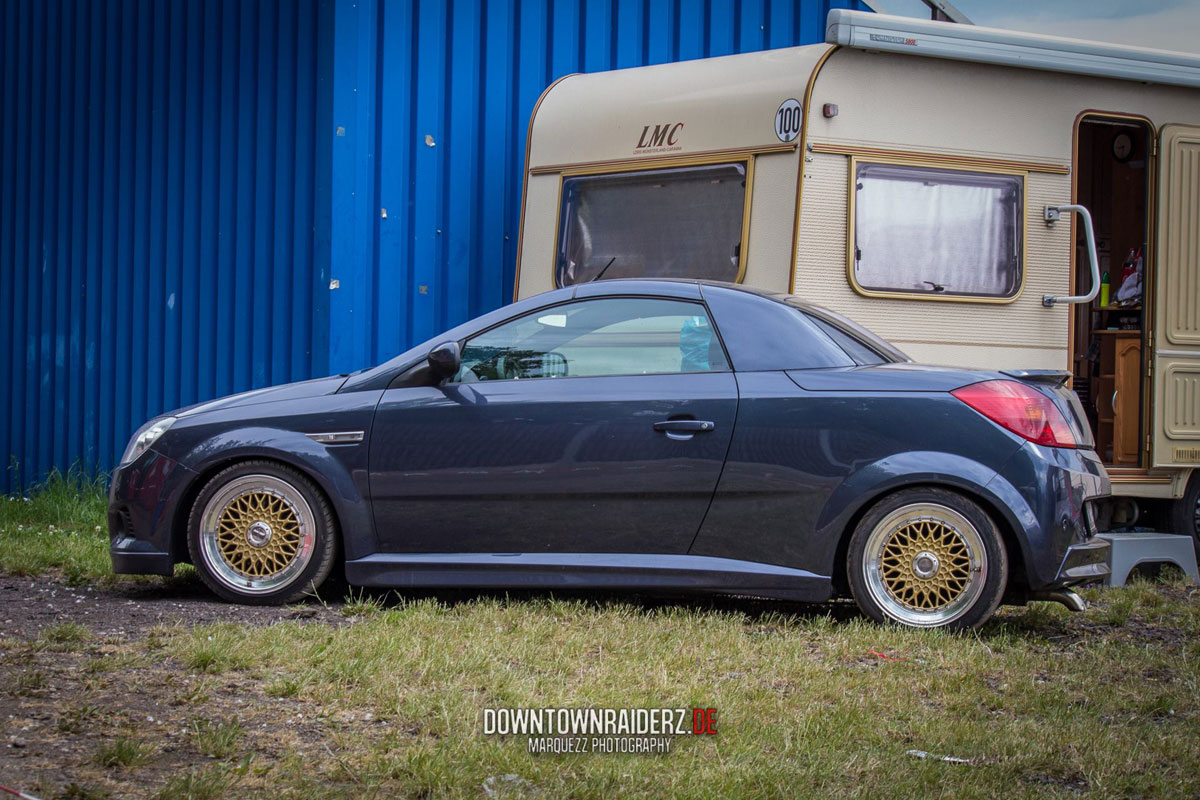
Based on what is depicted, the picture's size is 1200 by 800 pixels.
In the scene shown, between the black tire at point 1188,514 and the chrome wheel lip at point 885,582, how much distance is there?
3.30 metres

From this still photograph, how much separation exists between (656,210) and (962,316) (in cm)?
183

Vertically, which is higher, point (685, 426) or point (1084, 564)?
point (685, 426)

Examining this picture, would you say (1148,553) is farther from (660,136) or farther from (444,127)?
(444,127)

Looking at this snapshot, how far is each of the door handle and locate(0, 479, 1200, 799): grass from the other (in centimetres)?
75

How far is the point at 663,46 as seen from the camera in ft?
29.8

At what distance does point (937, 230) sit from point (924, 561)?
103 inches

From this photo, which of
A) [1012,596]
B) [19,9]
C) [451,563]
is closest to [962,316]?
[1012,596]

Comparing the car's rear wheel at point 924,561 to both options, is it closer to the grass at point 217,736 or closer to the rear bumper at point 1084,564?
the rear bumper at point 1084,564

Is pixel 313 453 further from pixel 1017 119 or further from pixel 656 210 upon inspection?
pixel 1017 119

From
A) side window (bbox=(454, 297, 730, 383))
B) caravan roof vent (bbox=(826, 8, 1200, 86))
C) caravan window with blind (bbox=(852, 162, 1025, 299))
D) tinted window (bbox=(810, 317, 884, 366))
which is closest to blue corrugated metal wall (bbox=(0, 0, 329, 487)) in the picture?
side window (bbox=(454, 297, 730, 383))

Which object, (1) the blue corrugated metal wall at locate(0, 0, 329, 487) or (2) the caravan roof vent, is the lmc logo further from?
(1) the blue corrugated metal wall at locate(0, 0, 329, 487)

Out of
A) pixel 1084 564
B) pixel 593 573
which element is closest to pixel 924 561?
pixel 1084 564

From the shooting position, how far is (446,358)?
5.13 m

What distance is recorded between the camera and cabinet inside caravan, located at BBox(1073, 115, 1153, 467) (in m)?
7.69
